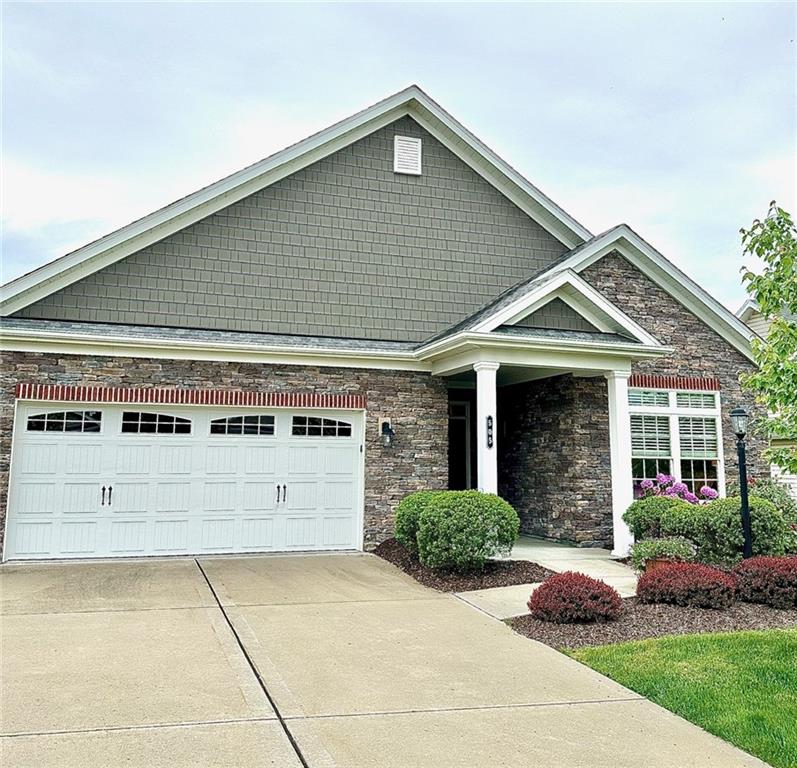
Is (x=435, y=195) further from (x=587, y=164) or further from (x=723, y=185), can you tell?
(x=723, y=185)

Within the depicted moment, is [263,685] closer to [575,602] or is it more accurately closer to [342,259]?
[575,602]

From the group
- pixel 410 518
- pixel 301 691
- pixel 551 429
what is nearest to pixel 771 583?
pixel 410 518

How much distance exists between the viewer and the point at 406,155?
539 inches

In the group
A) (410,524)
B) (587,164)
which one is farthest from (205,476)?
(587,164)

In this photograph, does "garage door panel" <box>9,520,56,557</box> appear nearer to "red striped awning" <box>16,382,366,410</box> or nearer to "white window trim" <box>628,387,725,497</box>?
"red striped awning" <box>16,382,366,410</box>

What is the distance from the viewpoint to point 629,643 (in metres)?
6.39

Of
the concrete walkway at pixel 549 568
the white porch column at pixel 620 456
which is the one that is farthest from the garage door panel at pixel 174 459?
the white porch column at pixel 620 456

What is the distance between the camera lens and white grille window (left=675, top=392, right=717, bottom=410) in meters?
13.0

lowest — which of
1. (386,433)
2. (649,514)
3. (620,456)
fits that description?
(649,514)

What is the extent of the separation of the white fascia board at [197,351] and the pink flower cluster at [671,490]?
4.29 meters

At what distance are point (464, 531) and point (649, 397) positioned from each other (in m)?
5.37

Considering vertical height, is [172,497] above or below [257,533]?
above

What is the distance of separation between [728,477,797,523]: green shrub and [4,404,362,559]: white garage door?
6837mm

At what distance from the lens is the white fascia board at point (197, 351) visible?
34.4 ft
